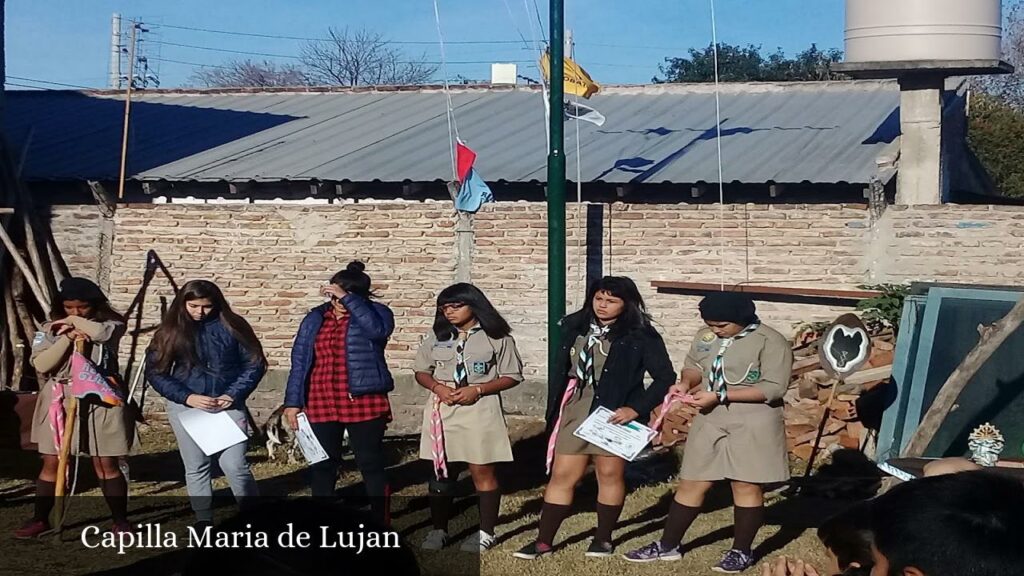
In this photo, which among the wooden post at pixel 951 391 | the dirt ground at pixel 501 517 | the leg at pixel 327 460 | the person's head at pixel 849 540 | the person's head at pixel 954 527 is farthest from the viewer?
the leg at pixel 327 460

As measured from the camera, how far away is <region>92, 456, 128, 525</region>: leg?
799 cm

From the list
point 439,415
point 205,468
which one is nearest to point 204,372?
point 205,468

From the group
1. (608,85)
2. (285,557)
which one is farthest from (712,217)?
(285,557)

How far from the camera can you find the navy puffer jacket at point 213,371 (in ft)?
25.6

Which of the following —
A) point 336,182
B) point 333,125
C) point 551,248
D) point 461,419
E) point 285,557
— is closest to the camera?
point 285,557

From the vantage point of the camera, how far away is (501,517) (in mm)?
8859

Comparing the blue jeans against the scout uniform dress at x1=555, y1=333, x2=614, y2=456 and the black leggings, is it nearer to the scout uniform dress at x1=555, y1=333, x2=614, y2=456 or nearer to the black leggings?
the black leggings

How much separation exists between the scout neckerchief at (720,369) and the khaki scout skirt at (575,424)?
736mm

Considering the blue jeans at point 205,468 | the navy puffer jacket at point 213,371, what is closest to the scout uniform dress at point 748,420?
the blue jeans at point 205,468

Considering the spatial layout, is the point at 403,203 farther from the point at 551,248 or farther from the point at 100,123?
the point at 100,123

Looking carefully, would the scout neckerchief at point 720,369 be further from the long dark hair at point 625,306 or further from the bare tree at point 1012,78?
the bare tree at point 1012,78

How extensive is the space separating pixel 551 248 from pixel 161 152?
8044 millimetres

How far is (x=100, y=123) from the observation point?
60.4ft

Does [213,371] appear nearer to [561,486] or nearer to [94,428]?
[94,428]
